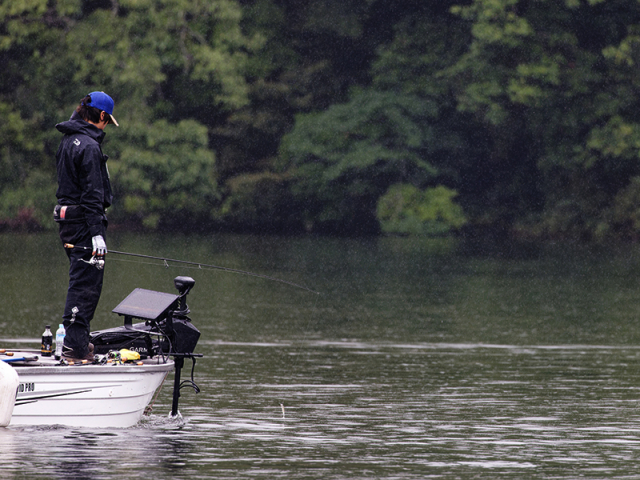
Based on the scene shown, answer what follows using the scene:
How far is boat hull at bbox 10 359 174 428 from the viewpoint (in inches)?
411

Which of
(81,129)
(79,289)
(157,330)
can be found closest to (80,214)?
(79,289)

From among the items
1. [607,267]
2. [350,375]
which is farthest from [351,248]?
[350,375]

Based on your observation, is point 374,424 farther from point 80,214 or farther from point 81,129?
point 81,129

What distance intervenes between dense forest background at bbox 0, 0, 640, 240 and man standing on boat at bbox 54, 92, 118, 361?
126 ft

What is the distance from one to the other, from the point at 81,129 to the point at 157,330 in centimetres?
162

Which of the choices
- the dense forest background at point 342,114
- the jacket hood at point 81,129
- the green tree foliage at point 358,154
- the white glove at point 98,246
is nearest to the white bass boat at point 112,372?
the white glove at point 98,246

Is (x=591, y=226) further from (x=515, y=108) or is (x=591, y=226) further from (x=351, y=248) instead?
(x=351, y=248)

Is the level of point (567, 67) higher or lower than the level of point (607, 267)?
higher

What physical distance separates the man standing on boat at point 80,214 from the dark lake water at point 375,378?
2.54 ft

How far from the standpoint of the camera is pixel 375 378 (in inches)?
571

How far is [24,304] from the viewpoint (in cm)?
2159

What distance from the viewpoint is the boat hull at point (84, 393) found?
1045 cm

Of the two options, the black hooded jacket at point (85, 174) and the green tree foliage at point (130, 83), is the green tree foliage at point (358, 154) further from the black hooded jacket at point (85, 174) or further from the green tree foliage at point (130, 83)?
the black hooded jacket at point (85, 174)

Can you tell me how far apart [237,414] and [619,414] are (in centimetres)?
321
